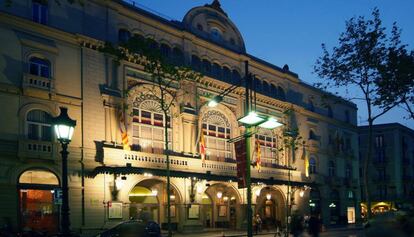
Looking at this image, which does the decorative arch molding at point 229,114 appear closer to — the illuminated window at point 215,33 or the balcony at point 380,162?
the illuminated window at point 215,33

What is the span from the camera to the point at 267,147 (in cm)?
5050

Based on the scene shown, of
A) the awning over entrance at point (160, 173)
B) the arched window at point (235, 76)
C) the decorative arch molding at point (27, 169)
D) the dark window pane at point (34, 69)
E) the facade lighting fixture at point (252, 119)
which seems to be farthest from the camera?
the arched window at point (235, 76)

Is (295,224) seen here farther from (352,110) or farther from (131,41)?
(352,110)

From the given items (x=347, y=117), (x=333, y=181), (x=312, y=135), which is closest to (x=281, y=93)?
(x=312, y=135)

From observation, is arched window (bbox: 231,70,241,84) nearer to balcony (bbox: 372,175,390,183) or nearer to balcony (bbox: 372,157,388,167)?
balcony (bbox: 372,157,388,167)

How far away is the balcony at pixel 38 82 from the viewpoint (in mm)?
30656

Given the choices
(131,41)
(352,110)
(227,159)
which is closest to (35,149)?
(131,41)

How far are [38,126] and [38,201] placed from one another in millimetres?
4122

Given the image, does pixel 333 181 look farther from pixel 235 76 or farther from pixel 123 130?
pixel 123 130

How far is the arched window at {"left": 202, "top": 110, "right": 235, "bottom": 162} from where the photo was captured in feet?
142

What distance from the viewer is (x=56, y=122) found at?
15398mm

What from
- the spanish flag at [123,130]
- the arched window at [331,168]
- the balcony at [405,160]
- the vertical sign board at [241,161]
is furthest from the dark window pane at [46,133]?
the balcony at [405,160]

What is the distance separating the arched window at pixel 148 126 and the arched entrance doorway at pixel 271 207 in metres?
14.0

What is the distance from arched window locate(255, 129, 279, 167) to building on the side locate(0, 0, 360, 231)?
0.11 m
